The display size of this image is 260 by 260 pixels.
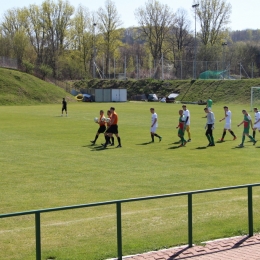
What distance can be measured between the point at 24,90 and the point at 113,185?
193ft

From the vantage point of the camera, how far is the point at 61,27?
100812 mm

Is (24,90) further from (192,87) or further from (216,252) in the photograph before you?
(216,252)

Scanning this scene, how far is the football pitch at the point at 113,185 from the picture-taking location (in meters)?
8.00

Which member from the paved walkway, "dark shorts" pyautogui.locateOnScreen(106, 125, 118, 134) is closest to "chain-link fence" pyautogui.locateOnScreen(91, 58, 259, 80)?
"dark shorts" pyautogui.locateOnScreen(106, 125, 118, 134)

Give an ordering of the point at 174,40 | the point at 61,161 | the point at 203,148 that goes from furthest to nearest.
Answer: the point at 174,40
the point at 203,148
the point at 61,161

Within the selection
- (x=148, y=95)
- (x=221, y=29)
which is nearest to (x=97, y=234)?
(x=148, y=95)

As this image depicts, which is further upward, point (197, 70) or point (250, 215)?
point (197, 70)

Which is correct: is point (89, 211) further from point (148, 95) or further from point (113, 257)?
point (148, 95)

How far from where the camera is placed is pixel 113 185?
14859 mm

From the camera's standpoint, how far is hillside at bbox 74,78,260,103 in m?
69.6

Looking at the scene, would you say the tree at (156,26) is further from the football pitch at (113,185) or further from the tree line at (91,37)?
the football pitch at (113,185)

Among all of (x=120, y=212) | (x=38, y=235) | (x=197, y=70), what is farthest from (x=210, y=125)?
(x=197, y=70)

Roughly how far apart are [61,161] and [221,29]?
84.3m

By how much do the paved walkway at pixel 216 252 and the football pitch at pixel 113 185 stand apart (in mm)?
243
